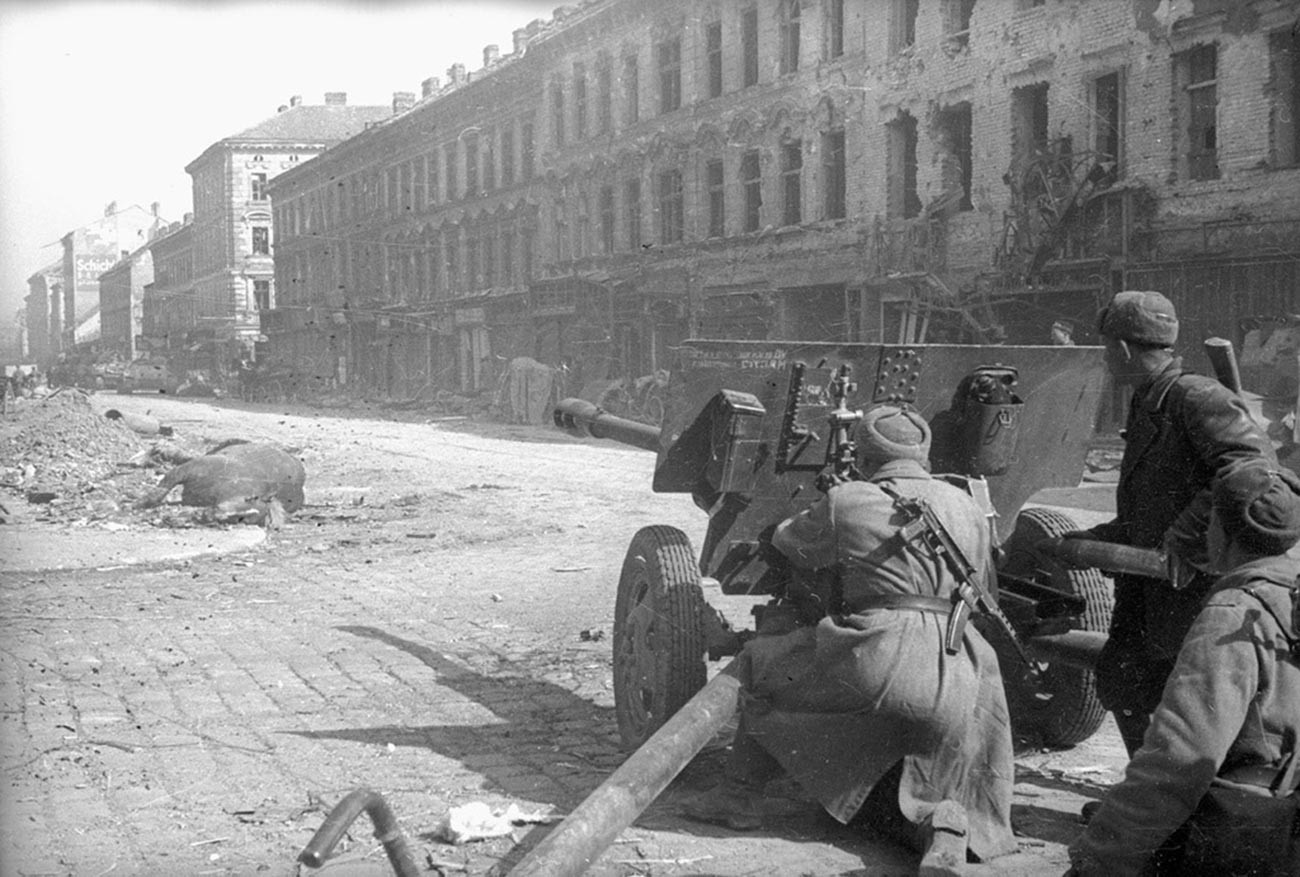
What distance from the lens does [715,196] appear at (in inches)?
1252

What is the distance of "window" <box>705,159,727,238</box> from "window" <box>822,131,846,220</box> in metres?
3.87

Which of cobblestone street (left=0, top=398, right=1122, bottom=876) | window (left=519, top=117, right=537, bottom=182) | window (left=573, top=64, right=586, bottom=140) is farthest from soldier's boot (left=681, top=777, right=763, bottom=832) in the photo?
window (left=519, top=117, right=537, bottom=182)

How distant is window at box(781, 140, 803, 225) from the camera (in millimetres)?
28609

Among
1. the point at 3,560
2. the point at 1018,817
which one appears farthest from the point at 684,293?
the point at 1018,817

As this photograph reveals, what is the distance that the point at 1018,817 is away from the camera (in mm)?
4977

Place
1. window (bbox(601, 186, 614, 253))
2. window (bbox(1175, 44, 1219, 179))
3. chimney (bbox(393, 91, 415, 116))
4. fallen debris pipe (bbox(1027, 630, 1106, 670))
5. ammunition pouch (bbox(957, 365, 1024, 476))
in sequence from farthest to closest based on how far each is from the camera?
chimney (bbox(393, 91, 415, 116))
window (bbox(601, 186, 614, 253))
window (bbox(1175, 44, 1219, 179))
ammunition pouch (bbox(957, 365, 1024, 476))
fallen debris pipe (bbox(1027, 630, 1106, 670))

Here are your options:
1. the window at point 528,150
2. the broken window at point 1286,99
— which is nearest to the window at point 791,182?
the broken window at point 1286,99

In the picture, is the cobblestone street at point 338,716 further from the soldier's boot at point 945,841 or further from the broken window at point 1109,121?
the broken window at point 1109,121

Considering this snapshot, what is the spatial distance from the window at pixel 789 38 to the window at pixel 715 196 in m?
3.28

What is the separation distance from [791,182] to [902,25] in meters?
4.40

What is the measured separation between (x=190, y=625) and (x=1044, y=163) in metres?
17.2

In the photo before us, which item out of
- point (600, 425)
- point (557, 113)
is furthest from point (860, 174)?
point (600, 425)

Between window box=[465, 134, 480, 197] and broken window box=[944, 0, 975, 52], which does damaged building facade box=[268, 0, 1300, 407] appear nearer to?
broken window box=[944, 0, 975, 52]

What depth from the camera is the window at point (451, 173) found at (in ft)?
161
